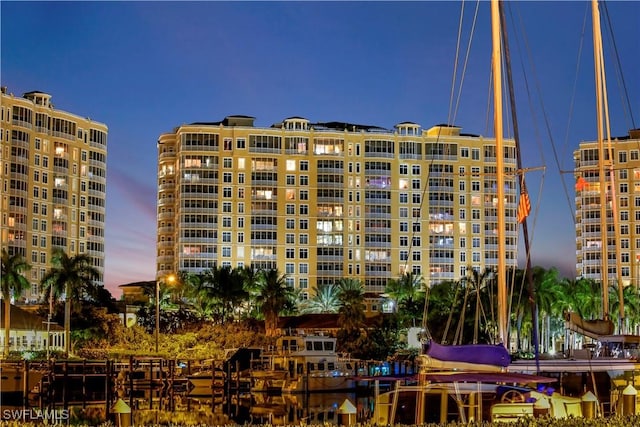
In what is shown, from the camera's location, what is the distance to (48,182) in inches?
5581

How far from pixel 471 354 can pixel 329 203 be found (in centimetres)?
12647

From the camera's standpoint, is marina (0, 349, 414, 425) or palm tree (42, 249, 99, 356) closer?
marina (0, 349, 414, 425)

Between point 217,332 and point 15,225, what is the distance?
187 ft

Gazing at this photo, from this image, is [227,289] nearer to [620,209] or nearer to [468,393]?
[620,209]

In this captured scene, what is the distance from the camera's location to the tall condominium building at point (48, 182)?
5335 inches

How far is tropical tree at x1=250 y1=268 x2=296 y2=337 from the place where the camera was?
4199 inches

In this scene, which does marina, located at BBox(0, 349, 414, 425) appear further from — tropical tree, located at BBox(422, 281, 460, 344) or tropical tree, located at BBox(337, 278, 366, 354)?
tropical tree, located at BBox(422, 281, 460, 344)

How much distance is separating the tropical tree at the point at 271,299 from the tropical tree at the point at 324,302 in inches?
219

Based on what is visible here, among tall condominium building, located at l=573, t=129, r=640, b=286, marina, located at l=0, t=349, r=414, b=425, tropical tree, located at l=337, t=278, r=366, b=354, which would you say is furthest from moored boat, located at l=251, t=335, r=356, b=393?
tall condominium building, located at l=573, t=129, r=640, b=286

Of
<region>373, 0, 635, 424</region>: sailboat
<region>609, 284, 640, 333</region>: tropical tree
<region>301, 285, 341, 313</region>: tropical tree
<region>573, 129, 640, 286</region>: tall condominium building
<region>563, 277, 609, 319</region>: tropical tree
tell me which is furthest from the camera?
<region>573, 129, 640, 286</region>: tall condominium building

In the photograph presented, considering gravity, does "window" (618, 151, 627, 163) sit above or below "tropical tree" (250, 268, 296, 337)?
above

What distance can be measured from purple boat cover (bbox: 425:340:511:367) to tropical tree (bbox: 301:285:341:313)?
114m

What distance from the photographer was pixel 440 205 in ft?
510

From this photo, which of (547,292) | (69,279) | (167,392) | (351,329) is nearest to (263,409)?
(167,392)
